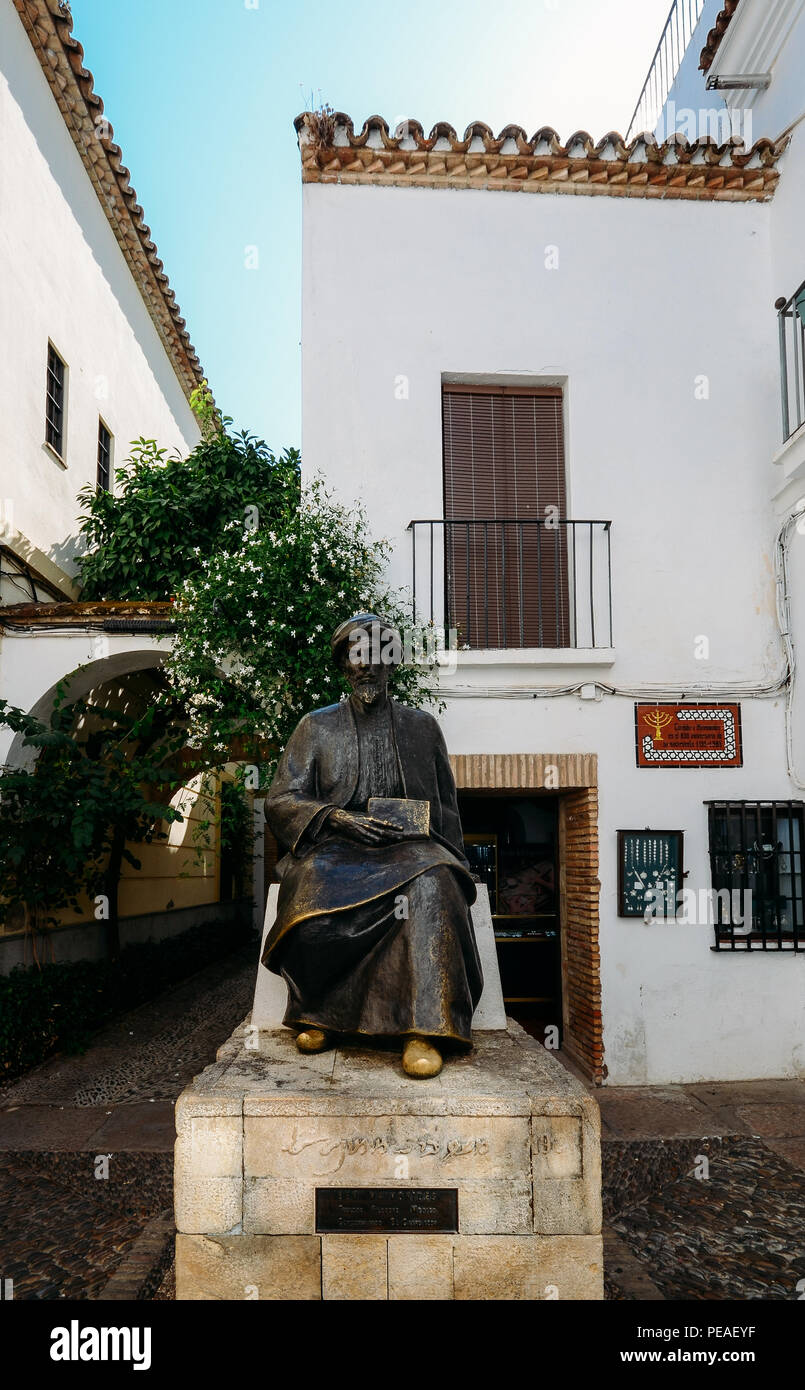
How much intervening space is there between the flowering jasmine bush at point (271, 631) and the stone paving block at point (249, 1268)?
357cm

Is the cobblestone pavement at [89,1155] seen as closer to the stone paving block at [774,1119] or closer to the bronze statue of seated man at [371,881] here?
the bronze statue of seated man at [371,881]

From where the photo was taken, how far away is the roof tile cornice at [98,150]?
308 inches

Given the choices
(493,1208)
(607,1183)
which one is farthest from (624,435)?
(493,1208)

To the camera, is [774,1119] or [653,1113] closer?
[774,1119]

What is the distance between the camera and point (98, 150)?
924 cm

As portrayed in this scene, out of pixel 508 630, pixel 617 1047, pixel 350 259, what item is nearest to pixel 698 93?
pixel 350 259

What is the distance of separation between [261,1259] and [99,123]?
940 centimetres

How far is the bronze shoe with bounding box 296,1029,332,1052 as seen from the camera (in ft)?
10.8

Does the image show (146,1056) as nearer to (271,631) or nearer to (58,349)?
(271,631)

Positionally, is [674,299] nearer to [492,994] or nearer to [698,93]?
[698,93]

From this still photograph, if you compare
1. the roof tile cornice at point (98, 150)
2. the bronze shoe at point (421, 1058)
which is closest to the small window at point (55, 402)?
the roof tile cornice at point (98, 150)

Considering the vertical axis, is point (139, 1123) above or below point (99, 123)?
below

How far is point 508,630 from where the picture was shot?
24.0 feet

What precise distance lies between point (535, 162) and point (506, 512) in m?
2.56
